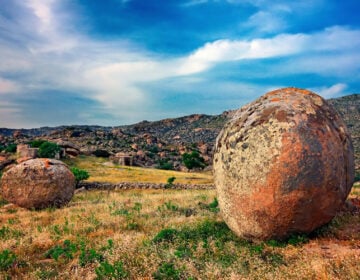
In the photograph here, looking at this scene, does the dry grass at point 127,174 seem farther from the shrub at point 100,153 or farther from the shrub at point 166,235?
the shrub at point 166,235

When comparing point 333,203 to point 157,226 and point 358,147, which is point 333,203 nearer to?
point 157,226

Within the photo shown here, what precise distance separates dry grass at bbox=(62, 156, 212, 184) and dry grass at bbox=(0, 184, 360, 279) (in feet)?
88.2

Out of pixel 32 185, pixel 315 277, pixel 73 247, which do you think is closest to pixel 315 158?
pixel 315 277

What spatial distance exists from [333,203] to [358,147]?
5962 centimetres

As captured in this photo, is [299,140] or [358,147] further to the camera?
[358,147]

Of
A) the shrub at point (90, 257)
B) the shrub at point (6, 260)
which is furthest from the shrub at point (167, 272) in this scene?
the shrub at point (6, 260)

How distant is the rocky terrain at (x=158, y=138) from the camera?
70363mm

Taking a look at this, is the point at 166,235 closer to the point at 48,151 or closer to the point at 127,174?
the point at 127,174

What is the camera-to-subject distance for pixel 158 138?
116875 mm

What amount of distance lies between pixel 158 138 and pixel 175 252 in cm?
11074

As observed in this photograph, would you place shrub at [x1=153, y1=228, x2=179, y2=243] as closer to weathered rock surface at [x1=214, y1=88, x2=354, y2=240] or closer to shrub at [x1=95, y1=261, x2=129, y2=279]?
weathered rock surface at [x1=214, y1=88, x2=354, y2=240]

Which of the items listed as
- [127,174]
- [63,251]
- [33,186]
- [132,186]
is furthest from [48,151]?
[63,251]

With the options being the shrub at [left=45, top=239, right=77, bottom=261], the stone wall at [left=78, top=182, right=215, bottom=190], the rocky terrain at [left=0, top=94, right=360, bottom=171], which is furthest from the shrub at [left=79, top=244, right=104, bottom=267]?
the rocky terrain at [left=0, top=94, right=360, bottom=171]

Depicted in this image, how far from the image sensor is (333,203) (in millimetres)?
7180
